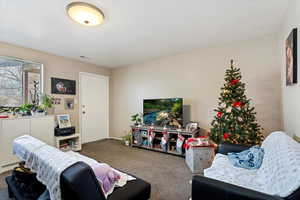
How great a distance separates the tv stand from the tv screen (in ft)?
0.55

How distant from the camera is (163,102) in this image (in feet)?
11.6

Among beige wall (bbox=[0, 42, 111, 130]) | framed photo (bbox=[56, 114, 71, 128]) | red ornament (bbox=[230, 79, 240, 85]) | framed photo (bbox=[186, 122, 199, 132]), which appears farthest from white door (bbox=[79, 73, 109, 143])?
red ornament (bbox=[230, 79, 240, 85])

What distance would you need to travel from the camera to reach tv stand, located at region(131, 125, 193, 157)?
10.5 ft

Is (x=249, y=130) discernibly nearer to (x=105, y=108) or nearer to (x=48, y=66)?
(x=105, y=108)

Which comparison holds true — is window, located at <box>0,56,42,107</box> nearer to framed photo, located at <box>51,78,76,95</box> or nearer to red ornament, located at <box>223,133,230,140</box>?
framed photo, located at <box>51,78,76,95</box>

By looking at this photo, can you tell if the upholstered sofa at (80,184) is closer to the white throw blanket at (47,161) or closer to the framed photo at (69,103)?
the white throw blanket at (47,161)

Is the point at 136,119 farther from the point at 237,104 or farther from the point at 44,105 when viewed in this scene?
the point at 237,104

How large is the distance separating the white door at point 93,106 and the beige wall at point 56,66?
0.19m

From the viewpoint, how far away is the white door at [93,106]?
4.23 m

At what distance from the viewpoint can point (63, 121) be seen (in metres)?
3.57

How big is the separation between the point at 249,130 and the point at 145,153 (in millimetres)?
2191

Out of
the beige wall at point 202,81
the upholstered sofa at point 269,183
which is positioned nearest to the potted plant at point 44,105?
the beige wall at point 202,81

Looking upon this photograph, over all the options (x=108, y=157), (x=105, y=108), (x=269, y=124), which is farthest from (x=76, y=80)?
(x=269, y=124)

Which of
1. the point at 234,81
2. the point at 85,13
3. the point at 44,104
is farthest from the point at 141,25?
the point at 44,104
